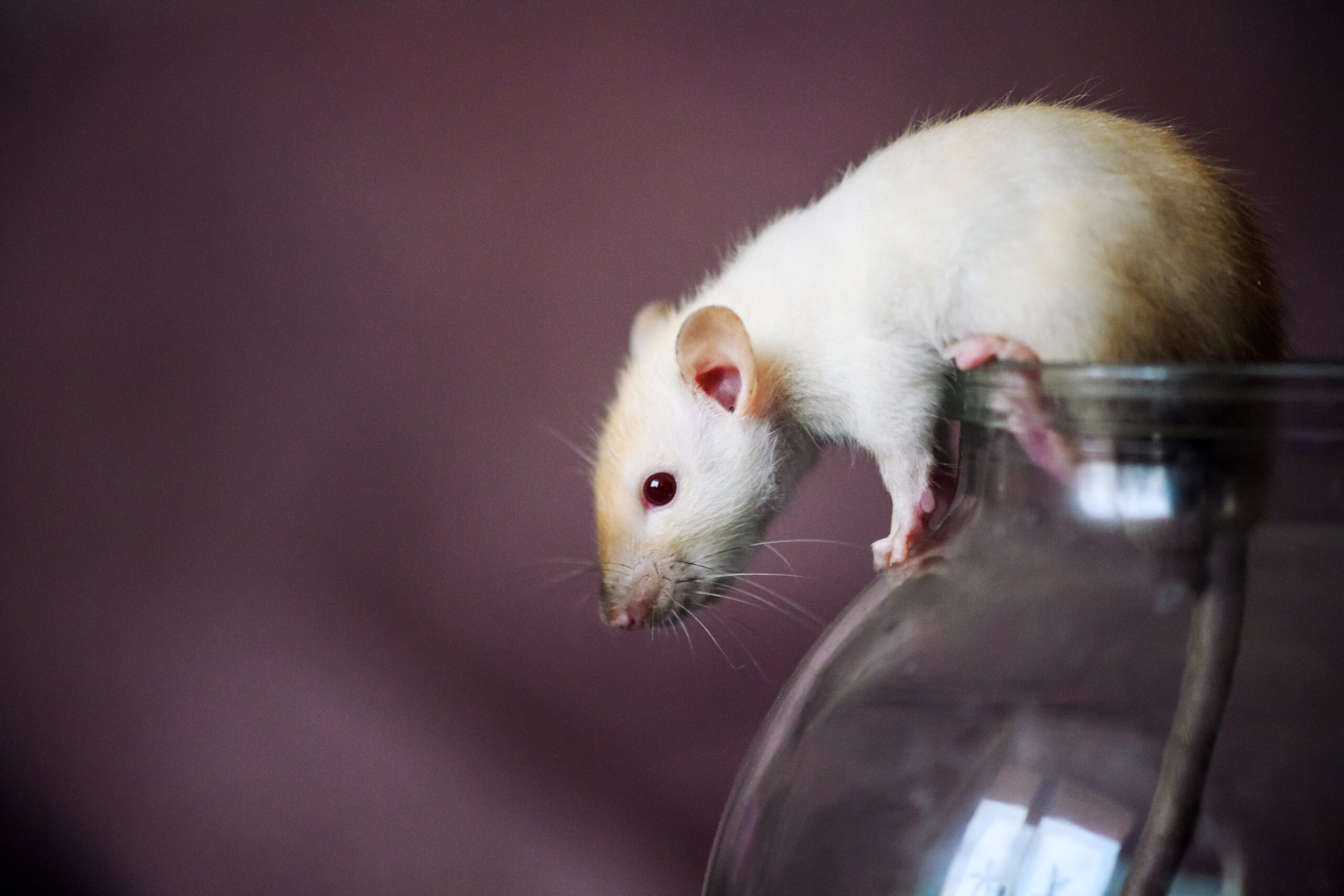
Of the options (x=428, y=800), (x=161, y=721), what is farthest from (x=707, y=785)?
(x=161, y=721)

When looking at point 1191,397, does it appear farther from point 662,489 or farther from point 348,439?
point 348,439

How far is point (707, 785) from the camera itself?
1079 mm

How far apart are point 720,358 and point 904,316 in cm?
10

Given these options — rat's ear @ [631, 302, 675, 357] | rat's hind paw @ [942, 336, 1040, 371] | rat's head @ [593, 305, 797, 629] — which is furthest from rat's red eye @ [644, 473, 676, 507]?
rat's hind paw @ [942, 336, 1040, 371]

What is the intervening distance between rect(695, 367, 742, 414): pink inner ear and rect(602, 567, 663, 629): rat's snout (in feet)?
0.36

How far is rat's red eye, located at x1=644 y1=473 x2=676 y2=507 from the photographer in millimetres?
637

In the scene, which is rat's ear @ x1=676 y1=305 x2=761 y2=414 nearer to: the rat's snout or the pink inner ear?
the pink inner ear

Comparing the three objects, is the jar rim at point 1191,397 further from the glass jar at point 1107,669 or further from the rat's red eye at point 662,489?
the rat's red eye at point 662,489

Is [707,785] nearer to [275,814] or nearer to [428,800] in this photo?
[428,800]

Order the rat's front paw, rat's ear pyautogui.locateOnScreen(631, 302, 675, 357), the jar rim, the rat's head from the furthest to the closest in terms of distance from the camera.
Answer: rat's ear pyautogui.locateOnScreen(631, 302, 675, 357) < the rat's head < the rat's front paw < the jar rim

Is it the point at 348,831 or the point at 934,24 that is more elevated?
the point at 934,24

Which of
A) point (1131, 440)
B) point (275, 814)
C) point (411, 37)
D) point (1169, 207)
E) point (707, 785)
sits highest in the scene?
point (411, 37)

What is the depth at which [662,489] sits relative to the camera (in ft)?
2.09

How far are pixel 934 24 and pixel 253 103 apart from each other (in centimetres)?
69
